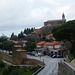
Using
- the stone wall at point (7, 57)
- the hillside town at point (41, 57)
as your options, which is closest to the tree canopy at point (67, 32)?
the hillside town at point (41, 57)

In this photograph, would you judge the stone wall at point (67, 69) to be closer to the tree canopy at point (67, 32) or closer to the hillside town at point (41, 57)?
the hillside town at point (41, 57)

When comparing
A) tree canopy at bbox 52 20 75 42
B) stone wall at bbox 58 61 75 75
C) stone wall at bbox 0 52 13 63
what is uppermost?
tree canopy at bbox 52 20 75 42

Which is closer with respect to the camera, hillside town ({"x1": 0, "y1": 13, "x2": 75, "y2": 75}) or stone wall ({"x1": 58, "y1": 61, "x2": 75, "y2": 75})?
stone wall ({"x1": 58, "y1": 61, "x2": 75, "y2": 75})

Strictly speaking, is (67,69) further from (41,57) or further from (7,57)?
(7,57)

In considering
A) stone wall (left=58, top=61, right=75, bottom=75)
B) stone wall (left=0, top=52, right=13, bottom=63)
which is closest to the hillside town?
stone wall (left=0, top=52, right=13, bottom=63)

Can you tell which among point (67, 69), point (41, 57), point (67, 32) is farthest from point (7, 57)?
point (67, 69)

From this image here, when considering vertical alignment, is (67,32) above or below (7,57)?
above

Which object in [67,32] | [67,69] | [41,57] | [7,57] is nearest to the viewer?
[67,69]

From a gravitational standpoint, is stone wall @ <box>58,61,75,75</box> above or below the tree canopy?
below

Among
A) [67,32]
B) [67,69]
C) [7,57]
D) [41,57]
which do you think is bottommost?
[7,57]

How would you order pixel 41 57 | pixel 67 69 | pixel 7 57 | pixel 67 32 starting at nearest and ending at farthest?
pixel 67 69
pixel 67 32
pixel 41 57
pixel 7 57

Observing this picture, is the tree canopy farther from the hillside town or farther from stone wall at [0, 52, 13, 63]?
stone wall at [0, 52, 13, 63]

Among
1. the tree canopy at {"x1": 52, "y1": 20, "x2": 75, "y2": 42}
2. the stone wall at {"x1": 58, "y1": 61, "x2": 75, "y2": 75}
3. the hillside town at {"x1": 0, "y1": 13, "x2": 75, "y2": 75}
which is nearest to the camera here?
the stone wall at {"x1": 58, "y1": 61, "x2": 75, "y2": 75}

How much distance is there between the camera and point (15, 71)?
3672 centimetres
